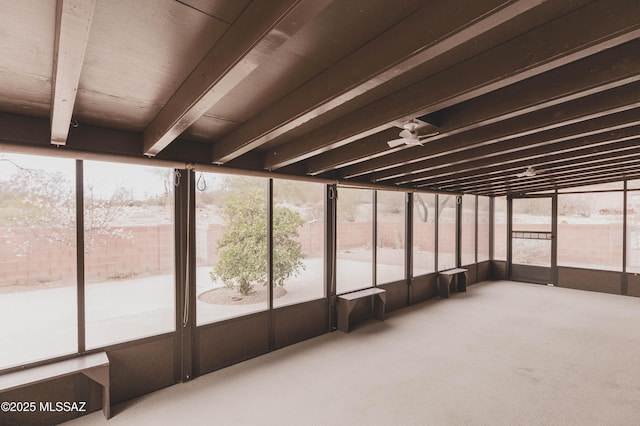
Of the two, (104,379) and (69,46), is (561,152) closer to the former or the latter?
(69,46)

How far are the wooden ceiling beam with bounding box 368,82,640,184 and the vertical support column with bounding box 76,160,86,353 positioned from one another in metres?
3.16

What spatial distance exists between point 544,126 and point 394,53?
1.81 m

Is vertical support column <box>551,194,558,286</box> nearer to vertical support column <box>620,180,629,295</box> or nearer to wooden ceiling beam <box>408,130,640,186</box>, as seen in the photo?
vertical support column <box>620,180,629,295</box>

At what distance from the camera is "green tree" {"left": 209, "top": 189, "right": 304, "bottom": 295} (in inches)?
157

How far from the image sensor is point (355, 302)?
4820mm

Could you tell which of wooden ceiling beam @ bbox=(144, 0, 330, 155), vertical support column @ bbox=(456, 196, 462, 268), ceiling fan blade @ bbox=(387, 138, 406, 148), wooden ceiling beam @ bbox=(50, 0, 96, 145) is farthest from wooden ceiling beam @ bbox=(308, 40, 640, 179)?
vertical support column @ bbox=(456, 196, 462, 268)

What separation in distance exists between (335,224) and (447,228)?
356 centimetres

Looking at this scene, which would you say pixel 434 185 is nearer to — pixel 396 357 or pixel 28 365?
pixel 396 357

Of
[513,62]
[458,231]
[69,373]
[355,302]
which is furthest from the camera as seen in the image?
[458,231]

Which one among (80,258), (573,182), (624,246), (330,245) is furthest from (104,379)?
(624,246)

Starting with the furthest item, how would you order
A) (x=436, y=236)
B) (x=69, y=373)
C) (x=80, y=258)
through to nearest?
1. (x=436, y=236)
2. (x=80, y=258)
3. (x=69, y=373)

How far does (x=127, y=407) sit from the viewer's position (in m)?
2.95

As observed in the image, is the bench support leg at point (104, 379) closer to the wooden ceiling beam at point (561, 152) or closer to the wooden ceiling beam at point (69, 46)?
the wooden ceiling beam at point (69, 46)

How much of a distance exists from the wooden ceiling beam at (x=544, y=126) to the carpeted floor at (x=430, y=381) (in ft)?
7.73
